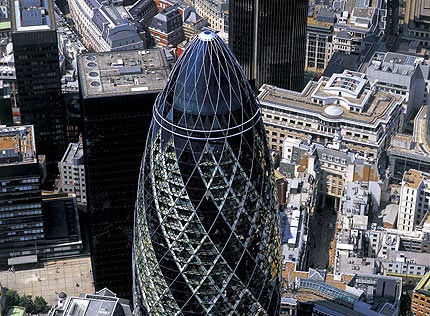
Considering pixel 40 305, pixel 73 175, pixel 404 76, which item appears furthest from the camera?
pixel 404 76

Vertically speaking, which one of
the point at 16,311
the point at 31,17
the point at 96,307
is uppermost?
the point at 31,17

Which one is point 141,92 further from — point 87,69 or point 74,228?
point 74,228

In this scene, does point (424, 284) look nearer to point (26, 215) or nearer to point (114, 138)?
Result: point (114, 138)

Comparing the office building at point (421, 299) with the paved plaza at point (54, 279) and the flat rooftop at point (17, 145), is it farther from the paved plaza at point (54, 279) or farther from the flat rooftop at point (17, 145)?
the flat rooftop at point (17, 145)

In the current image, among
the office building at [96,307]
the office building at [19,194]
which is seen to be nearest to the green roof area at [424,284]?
the office building at [96,307]

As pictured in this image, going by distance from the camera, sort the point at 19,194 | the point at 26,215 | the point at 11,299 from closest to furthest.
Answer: the point at 11,299
the point at 19,194
the point at 26,215

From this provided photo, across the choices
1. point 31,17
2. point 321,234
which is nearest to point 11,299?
point 31,17
